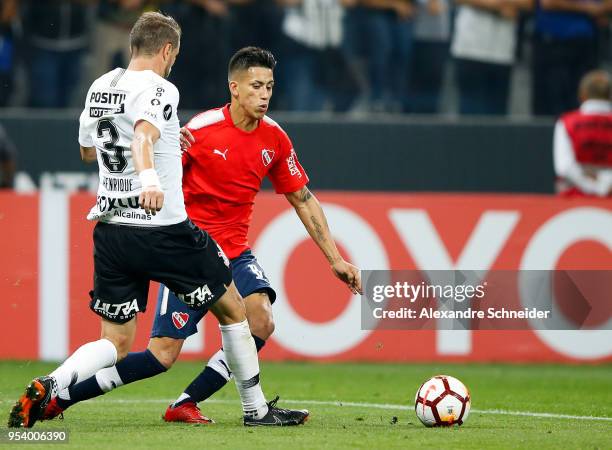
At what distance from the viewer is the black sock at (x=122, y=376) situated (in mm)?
7168

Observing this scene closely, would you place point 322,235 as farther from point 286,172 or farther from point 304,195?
point 286,172

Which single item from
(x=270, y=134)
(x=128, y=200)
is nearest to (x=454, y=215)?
(x=270, y=134)

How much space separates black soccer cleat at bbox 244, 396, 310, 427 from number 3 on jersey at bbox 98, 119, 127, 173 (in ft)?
Result: 5.22

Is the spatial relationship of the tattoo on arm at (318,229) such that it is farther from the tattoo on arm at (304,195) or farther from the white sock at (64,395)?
the white sock at (64,395)

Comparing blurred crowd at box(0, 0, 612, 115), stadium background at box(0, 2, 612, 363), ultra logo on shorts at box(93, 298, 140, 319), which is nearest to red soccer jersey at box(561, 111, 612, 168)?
stadium background at box(0, 2, 612, 363)

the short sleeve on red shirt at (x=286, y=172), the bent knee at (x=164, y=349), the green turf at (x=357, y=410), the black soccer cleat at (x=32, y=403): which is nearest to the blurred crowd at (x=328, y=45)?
the green turf at (x=357, y=410)

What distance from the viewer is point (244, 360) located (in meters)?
7.04

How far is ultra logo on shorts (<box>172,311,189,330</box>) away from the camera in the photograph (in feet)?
24.4

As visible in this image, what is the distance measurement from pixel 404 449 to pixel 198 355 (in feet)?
18.2

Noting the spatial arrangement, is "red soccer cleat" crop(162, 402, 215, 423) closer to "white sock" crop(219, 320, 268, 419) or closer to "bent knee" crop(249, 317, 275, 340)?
"white sock" crop(219, 320, 268, 419)

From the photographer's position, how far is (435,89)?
13508mm

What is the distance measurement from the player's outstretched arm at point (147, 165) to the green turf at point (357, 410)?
117 cm

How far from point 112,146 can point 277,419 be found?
5.80 feet

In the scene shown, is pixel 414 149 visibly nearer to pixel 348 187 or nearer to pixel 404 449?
pixel 348 187
